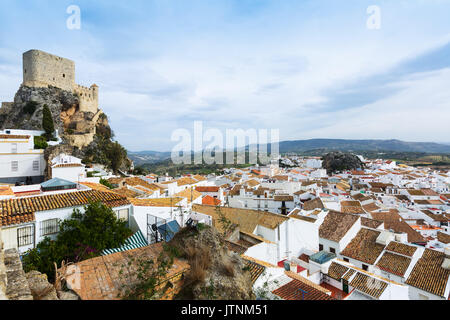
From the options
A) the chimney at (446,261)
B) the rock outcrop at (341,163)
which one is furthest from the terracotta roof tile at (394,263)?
the rock outcrop at (341,163)

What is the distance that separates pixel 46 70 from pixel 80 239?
121 feet

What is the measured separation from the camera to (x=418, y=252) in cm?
1387

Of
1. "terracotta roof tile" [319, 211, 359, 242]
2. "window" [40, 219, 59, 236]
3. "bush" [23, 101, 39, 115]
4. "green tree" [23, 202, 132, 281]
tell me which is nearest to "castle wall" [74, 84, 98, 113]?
"bush" [23, 101, 39, 115]

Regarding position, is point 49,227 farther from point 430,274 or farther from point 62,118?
point 62,118

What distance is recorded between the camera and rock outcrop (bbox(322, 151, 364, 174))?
77.8m

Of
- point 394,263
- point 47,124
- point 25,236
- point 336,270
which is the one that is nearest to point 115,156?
point 47,124

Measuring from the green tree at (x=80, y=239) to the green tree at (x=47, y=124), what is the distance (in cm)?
2651

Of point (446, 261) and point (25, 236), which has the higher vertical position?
point (25, 236)

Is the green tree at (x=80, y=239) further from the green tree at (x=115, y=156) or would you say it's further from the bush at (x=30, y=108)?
the bush at (x=30, y=108)

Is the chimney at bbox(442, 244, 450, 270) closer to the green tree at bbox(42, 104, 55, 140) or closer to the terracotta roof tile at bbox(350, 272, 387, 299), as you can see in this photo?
the terracotta roof tile at bbox(350, 272, 387, 299)

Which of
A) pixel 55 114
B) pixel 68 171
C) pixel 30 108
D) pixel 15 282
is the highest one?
pixel 30 108

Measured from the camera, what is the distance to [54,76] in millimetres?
34500
